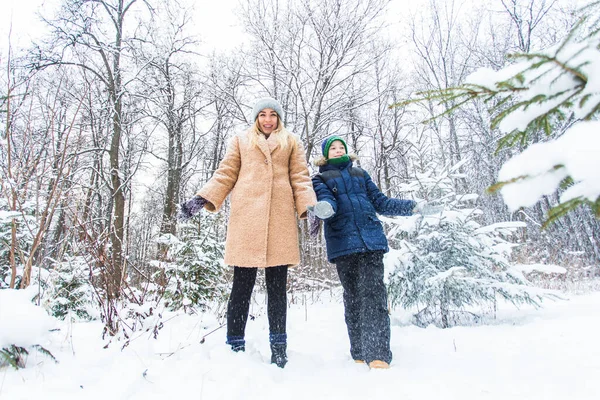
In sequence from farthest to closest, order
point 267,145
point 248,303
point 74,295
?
1. point 74,295
2. point 267,145
3. point 248,303

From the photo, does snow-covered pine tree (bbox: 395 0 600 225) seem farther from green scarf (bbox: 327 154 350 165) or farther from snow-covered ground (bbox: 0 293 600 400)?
green scarf (bbox: 327 154 350 165)

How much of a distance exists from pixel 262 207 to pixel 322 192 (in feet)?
1.47

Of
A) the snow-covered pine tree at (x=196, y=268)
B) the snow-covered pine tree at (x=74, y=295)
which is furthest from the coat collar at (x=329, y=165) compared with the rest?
the snow-covered pine tree at (x=74, y=295)

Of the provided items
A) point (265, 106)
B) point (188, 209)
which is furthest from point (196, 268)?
point (265, 106)

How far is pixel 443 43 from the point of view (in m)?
14.0

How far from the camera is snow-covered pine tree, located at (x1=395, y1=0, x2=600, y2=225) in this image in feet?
2.02

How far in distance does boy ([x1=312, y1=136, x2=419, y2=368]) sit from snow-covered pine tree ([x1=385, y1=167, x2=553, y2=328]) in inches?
35.5

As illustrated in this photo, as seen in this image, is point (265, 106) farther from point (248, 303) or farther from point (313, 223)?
point (248, 303)

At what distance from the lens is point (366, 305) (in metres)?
2.09

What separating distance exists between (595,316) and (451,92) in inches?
117

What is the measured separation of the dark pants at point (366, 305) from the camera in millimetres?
1998

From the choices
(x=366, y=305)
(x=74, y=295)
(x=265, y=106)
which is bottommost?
(x=366, y=305)

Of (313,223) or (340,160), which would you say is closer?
(313,223)

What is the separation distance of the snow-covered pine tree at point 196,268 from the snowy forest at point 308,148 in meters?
0.03
